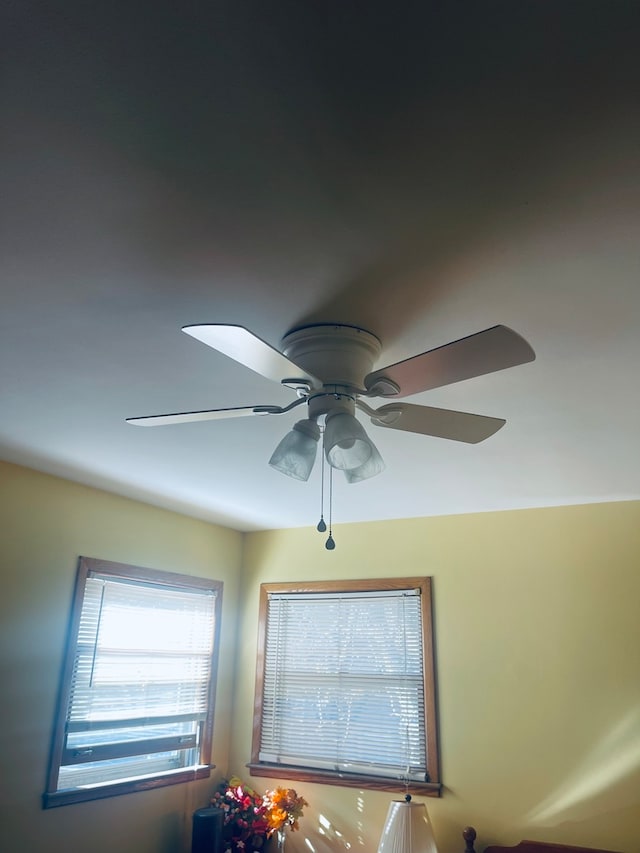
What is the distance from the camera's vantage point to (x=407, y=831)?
10.2 ft

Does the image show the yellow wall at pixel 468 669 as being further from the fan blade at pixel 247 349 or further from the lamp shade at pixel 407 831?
the fan blade at pixel 247 349

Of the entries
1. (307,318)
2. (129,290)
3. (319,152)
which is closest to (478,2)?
(319,152)

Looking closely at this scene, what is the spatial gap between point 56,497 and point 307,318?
217 centimetres

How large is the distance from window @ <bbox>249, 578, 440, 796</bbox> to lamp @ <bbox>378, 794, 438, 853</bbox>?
249 millimetres

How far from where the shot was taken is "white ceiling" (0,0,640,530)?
2.99 ft

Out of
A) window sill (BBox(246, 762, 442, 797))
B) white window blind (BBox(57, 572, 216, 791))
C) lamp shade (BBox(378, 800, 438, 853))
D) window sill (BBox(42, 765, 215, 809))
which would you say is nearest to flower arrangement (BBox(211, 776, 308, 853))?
window sill (BBox(246, 762, 442, 797))

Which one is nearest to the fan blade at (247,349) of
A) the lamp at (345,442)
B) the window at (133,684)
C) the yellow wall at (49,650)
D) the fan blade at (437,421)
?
the lamp at (345,442)

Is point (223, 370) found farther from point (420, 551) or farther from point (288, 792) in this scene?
point (288, 792)

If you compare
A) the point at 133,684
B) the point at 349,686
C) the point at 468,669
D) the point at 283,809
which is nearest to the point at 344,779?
the point at 283,809

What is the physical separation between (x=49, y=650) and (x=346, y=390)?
7.47 feet

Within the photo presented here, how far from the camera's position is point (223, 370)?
195 centimetres

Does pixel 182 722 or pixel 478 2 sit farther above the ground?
pixel 478 2

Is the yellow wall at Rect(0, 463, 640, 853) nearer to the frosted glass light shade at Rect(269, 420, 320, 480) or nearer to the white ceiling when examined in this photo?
the white ceiling

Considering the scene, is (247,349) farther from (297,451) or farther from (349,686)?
(349,686)
